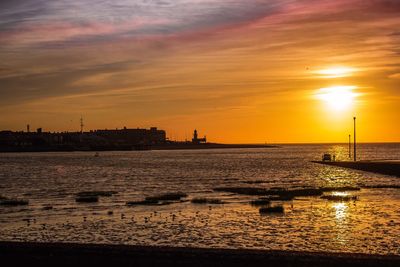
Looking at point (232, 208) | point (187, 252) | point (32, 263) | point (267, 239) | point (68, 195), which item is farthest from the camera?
point (68, 195)

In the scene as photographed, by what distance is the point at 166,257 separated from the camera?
78.6 ft


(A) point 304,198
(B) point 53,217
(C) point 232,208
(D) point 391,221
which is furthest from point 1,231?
(A) point 304,198

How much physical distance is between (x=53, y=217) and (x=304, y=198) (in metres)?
27.5

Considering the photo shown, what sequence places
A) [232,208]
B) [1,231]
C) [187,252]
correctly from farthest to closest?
1. [232,208]
2. [1,231]
3. [187,252]

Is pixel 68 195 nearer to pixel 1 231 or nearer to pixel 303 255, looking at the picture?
pixel 1 231

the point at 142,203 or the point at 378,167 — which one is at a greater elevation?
the point at 378,167

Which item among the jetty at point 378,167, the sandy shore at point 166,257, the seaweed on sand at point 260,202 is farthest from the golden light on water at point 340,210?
the jetty at point 378,167

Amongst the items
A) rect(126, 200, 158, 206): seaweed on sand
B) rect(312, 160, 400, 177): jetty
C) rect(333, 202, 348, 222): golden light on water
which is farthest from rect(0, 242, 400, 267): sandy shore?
rect(312, 160, 400, 177): jetty

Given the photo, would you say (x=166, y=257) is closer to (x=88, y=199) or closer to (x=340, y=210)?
(x=340, y=210)

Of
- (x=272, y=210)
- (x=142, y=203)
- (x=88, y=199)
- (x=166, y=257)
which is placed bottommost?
(x=142, y=203)

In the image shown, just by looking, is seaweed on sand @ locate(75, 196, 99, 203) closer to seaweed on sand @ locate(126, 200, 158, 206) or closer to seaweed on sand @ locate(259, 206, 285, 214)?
seaweed on sand @ locate(126, 200, 158, 206)

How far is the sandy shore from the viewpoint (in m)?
22.7

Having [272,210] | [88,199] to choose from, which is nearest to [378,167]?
[88,199]

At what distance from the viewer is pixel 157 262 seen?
75.4 ft
